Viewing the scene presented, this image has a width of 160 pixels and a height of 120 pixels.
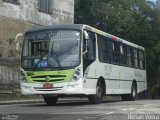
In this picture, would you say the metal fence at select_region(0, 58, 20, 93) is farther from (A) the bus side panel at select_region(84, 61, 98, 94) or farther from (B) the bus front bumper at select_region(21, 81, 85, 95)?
(B) the bus front bumper at select_region(21, 81, 85, 95)

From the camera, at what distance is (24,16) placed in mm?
36750

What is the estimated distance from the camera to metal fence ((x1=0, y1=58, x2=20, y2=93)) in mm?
30025

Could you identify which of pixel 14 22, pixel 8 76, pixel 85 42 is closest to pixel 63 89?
pixel 85 42

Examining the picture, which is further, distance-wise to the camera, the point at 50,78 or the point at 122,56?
the point at 122,56

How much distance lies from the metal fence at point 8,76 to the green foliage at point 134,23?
15233 millimetres

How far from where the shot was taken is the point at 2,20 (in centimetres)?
3416

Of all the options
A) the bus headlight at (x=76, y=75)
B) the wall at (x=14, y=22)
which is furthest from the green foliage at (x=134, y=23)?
the bus headlight at (x=76, y=75)

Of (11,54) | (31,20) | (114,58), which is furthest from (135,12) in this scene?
(114,58)

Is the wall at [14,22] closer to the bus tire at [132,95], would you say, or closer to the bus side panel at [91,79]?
the bus tire at [132,95]

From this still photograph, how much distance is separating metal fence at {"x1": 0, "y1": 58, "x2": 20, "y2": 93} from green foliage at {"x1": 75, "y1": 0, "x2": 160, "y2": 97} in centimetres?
1523

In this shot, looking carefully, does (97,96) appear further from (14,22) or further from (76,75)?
(14,22)

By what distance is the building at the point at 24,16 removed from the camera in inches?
1348

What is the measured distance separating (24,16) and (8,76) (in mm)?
7308

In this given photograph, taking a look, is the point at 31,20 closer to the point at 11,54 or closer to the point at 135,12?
the point at 11,54
